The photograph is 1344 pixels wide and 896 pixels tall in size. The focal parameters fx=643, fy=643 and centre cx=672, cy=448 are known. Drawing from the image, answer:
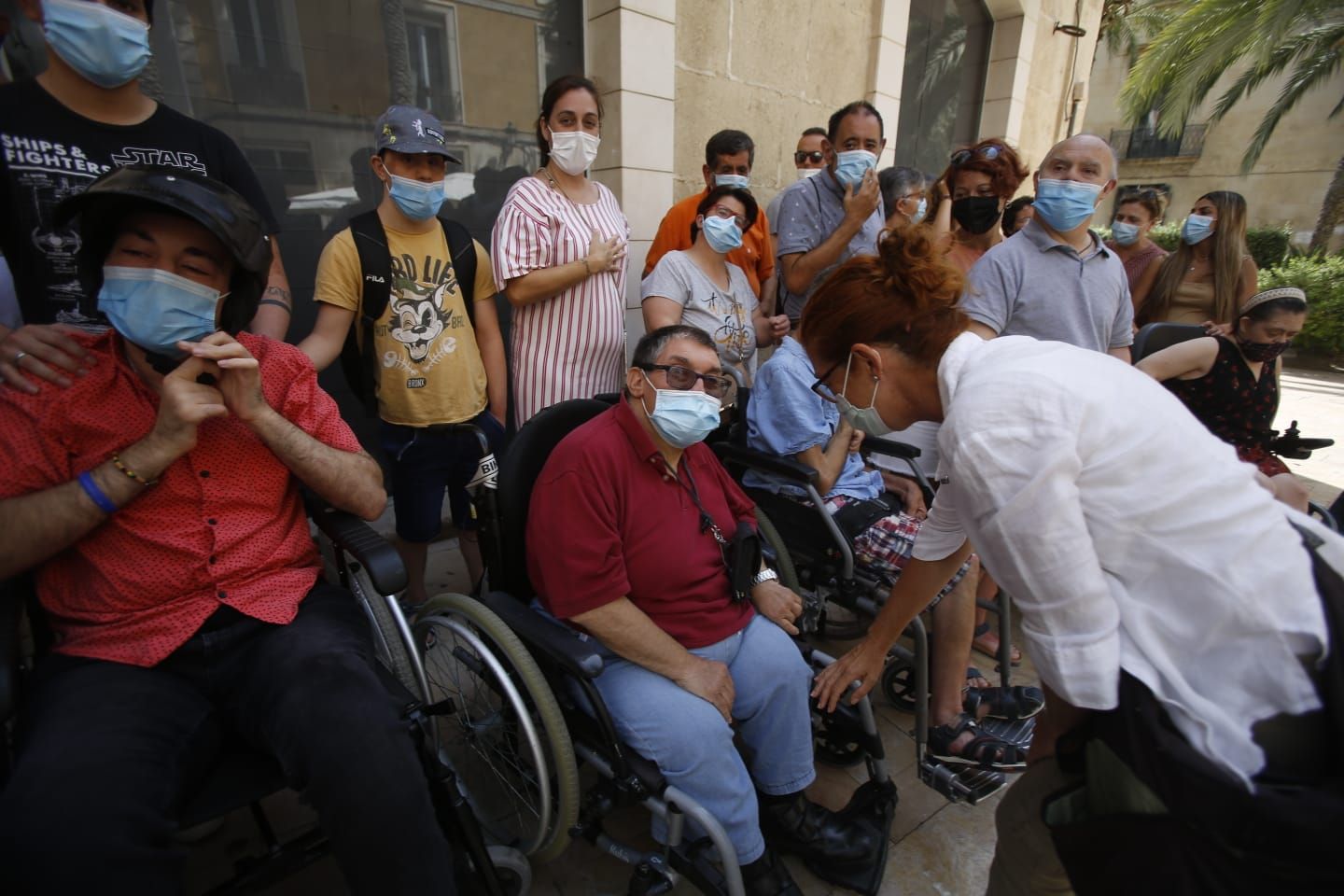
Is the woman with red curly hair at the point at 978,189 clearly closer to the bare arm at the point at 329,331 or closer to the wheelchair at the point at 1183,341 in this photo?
the wheelchair at the point at 1183,341

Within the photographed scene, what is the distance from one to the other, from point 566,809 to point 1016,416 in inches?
51.2

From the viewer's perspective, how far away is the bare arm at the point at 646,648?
1.59 metres

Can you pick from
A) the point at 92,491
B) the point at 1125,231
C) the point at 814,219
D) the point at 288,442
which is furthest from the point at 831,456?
the point at 1125,231

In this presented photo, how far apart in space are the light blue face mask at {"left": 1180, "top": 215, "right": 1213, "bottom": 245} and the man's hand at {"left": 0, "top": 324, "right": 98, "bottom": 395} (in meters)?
5.12

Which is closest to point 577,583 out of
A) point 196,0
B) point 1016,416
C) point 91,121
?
point 1016,416

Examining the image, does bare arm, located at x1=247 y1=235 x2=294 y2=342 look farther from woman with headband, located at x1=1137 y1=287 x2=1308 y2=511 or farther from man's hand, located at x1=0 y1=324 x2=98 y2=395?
woman with headband, located at x1=1137 y1=287 x2=1308 y2=511

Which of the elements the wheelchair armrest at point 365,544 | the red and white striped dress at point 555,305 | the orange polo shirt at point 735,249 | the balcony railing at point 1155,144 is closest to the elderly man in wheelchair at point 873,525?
the red and white striped dress at point 555,305

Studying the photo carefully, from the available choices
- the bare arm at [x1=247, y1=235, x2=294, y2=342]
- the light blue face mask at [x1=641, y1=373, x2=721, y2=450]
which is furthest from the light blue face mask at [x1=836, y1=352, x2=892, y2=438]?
the bare arm at [x1=247, y1=235, x2=294, y2=342]

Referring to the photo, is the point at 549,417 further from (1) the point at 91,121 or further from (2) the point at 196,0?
(2) the point at 196,0

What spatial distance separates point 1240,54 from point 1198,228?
860cm

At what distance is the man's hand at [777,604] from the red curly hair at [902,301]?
722mm

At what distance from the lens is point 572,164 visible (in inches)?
103

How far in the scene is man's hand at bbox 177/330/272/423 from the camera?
1318 millimetres

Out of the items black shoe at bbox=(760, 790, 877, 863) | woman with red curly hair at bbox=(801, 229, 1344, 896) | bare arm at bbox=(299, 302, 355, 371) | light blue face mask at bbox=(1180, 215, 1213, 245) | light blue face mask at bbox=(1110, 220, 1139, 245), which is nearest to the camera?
woman with red curly hair at bbox=(801, 229, 1344, 896)
